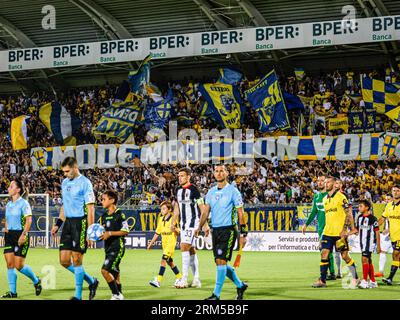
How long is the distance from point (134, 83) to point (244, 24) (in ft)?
20.4

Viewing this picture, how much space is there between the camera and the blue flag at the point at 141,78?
129ft

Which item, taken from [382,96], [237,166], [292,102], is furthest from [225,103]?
[382,96]

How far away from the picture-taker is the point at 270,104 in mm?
38531

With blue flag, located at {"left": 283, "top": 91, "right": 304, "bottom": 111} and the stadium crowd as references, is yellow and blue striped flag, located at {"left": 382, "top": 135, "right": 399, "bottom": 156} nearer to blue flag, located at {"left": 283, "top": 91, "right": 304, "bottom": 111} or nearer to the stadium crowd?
Result: the stadium crowd

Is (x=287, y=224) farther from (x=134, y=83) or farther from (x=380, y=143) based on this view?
(x=134, y=83)

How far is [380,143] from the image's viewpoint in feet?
117

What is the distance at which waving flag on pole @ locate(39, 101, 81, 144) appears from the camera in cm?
4391

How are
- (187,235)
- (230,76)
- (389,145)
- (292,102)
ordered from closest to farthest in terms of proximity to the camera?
(187,235)
(389,145)
(292,102)
(230,76)

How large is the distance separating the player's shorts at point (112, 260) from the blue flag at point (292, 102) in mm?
26645

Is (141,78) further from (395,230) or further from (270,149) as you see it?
(395,230)

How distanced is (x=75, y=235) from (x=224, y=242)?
246 cm

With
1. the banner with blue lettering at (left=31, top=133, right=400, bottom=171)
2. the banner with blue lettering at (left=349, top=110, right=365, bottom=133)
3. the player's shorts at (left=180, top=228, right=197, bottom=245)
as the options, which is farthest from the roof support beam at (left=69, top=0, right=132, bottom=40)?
the player's shorts at (left=180, top=228, right=197, bottom=245)

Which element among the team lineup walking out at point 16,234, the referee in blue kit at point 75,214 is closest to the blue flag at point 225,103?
the team lineup walking out at point 16,234

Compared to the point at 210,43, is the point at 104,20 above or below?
above
